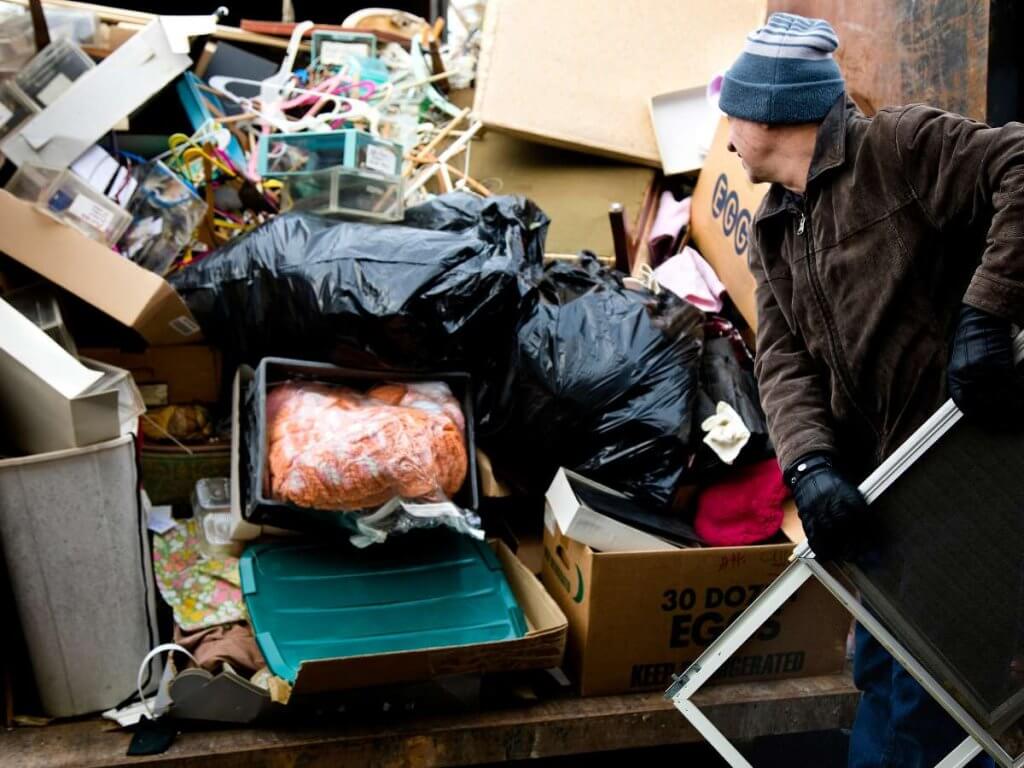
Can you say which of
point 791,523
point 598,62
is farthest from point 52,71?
point 791,523

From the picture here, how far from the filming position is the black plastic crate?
249 cm

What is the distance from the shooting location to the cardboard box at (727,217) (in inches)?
115

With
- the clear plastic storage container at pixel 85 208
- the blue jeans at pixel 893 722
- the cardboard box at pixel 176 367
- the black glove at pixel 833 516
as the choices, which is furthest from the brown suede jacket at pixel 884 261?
the clear plastic storage container at pixel 85 208

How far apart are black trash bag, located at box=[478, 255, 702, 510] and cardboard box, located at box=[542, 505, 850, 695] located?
205mm

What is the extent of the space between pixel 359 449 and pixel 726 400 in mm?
929

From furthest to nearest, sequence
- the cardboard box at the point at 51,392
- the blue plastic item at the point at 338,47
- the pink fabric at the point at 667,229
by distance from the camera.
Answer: the blue plastic item at the point at 338,47 < the pink fabric at the point at 667,229 < the cardboard box at the point at 51,392

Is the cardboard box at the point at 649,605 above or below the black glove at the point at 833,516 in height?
below

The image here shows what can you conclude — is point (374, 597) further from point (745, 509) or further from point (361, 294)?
point (745, 509)

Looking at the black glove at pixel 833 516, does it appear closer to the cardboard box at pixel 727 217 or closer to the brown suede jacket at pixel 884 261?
the brown suede jacket at pixel 884 261

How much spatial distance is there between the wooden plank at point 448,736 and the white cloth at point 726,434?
0.56 metres

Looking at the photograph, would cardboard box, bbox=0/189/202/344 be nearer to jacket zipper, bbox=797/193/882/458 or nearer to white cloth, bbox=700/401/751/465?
white cloth, bbox=700/401/751/465

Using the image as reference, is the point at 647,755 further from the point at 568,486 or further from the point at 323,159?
the point at 323,159

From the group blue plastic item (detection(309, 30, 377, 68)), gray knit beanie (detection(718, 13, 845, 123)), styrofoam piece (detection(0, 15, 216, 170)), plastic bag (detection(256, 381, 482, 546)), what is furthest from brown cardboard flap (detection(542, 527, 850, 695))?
blue plastic item (detection(309, 30, 377, 68))

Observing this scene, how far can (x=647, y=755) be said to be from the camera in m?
2.77
